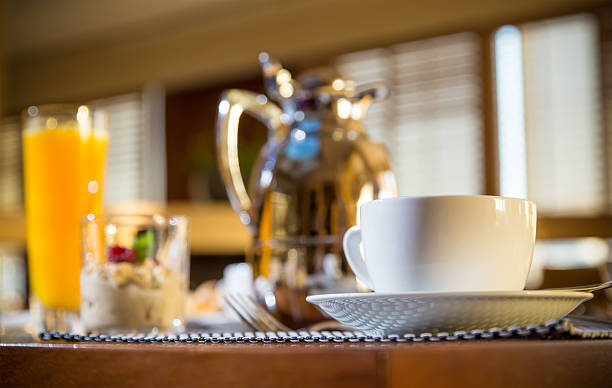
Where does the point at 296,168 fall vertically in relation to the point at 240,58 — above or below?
below

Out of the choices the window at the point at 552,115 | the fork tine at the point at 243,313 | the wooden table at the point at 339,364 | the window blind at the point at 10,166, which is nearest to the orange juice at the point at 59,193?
the fork tine at the point at 243,313

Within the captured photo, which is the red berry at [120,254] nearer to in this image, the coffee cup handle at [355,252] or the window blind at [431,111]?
the coffee cup handle at [355,252]

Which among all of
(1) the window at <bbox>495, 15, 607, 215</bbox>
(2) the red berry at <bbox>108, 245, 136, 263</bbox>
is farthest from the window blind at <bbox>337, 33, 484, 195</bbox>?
(2) the red berry at <bbox>108, 245, 136, 263</bbox>

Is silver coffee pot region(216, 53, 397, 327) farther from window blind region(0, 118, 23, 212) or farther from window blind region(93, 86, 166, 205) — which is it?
window blind region(0, 118, 23, 212)

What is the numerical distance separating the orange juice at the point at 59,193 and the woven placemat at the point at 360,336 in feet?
1.21

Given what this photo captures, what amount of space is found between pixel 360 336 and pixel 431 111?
12.4 ft

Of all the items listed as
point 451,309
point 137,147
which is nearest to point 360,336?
point 451,309

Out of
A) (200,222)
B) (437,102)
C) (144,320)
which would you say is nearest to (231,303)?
(144,320)

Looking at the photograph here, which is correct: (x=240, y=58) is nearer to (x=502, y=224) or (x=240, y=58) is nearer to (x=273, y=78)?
(x=273, y=78)

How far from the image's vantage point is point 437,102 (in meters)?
4.02

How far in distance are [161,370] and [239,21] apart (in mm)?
4577

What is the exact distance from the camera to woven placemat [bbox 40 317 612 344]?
32cm

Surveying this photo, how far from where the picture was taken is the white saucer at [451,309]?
0.34 metres

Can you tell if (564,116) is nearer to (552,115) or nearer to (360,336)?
(552,115)
